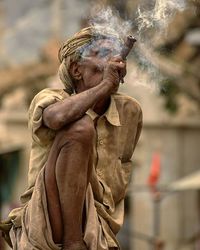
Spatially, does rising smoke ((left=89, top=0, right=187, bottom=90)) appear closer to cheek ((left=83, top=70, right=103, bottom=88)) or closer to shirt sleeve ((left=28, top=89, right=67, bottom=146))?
cheek ((left=83, top=70, right=103, bottom=88))

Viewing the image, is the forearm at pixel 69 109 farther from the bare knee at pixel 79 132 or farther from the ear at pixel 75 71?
the ear at pixel 75 71

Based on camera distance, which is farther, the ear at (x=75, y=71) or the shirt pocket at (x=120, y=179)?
the shirt pocket at (x=120, y=179)

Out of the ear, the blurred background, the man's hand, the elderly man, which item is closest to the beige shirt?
the elderly man

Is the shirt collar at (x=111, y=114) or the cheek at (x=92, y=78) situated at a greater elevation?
the cheek at (x=92, y=78)

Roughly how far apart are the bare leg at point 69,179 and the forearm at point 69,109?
4cm

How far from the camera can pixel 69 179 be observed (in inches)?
235

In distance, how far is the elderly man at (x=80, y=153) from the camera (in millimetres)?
5969

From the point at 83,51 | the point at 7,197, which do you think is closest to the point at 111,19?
the point at 83,51

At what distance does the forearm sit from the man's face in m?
0.19

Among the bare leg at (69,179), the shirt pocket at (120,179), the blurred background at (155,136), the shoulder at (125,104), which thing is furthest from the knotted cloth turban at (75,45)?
the blurred background at (155,136)

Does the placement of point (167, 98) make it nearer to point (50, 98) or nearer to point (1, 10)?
point (1, 10)

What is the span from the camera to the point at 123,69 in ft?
20.0

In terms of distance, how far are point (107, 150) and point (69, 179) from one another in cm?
42

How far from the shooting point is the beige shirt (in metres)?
6.09
